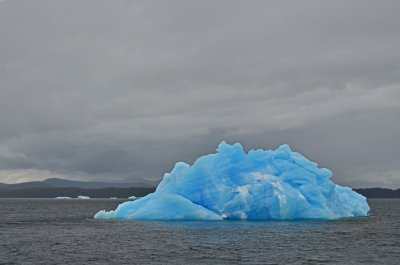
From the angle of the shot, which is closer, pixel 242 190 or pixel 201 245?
pixel 201 245

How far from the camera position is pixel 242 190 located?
5056 centimetres

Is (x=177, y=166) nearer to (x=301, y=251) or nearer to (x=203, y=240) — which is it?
(x=203, y=240)

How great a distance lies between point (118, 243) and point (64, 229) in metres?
14.4

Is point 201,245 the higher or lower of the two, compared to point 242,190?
lower

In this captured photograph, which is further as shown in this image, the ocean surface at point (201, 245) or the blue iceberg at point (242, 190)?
the blue iceberg at point (242, 190)

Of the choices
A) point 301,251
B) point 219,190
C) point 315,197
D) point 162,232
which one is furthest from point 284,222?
point 301,251

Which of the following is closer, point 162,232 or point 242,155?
point 162,232

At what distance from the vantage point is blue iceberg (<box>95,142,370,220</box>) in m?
51.1

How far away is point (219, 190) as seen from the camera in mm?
51000

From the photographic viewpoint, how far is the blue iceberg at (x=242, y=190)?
5112 cm

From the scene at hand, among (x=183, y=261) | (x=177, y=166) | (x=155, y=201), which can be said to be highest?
(x=177, y=166)

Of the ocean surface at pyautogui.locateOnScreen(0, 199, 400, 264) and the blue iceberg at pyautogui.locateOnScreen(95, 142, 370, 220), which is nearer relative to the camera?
the ocean surface at pyautogui.locateOnScreen(0, 199, 400, 264)

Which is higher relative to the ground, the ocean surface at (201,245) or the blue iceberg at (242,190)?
the blue iceberg at (242,190)

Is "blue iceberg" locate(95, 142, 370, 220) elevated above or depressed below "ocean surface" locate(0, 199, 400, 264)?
above
